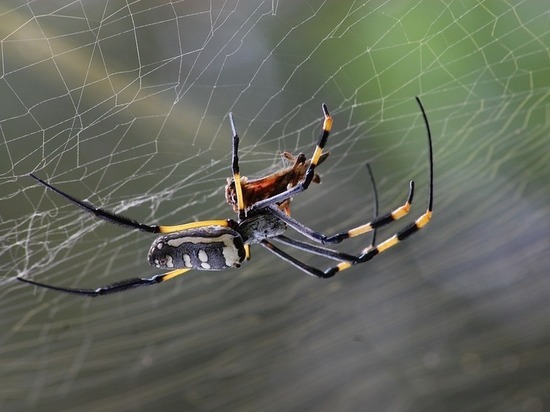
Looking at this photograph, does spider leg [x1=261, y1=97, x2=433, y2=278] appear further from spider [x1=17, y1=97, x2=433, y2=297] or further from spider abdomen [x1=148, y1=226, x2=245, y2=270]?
spider abdomen [x1=148, y1=226, x2=245, y2=270]

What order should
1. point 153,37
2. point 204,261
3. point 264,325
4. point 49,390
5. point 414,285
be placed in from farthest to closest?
point 414,285 < point 264,325 < point 49,390 < point 153,37 < point 204,261

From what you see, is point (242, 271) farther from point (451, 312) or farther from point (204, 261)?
point (204, 261)

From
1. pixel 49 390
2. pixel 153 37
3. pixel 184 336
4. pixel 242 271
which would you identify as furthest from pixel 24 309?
pixel 153 37

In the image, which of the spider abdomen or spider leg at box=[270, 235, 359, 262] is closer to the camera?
the spider abdomen

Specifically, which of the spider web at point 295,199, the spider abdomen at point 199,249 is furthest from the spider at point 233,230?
the spider web at point 295,199

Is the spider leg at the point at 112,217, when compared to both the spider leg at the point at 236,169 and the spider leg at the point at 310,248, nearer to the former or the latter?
the spider leg at the point at 236,169

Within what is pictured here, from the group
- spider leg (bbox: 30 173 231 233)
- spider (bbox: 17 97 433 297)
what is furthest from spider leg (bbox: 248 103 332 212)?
spider leg (bbox: 30 173 231 233)
